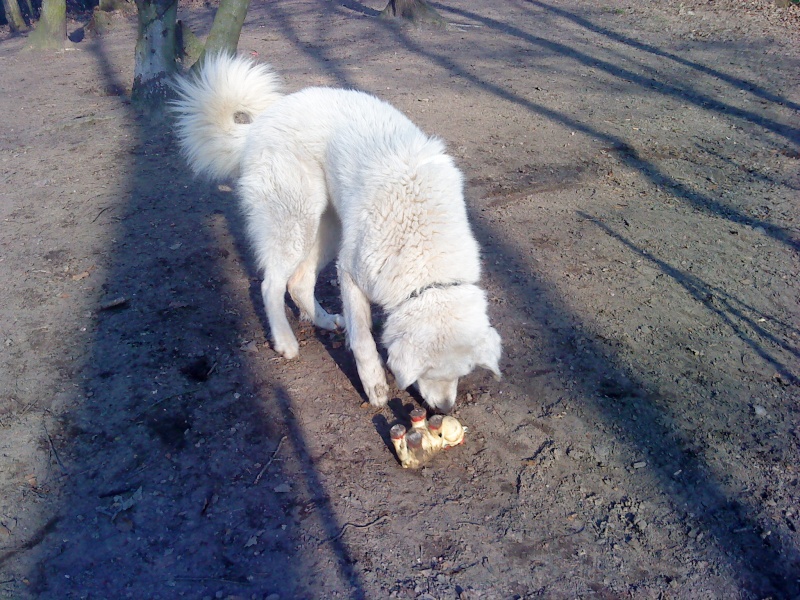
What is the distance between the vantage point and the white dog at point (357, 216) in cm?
317

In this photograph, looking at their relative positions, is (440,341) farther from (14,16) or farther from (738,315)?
(14,16)

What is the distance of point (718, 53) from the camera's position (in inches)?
404

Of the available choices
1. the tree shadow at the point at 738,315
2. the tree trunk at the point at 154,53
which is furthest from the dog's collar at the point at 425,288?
the tree trunk at the point at 154,53

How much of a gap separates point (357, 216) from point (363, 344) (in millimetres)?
707

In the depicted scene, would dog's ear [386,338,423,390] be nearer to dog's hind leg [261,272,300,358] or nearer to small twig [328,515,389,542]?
small twig [328,515,389,542]

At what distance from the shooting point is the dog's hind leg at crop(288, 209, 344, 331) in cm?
412

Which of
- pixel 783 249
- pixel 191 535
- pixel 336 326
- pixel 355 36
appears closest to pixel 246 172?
pixel 336 326

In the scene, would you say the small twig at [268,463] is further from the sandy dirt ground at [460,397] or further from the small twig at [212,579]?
the small twig at [212,579]

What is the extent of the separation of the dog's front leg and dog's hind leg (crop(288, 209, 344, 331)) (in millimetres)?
625

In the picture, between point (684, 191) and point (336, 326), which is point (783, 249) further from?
point (336, 326)

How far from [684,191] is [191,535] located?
Result: 5165 mm

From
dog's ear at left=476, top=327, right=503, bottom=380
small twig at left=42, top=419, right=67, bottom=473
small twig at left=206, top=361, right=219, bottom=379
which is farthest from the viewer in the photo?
small twig at left=206, top=361, right=219, bottom=379

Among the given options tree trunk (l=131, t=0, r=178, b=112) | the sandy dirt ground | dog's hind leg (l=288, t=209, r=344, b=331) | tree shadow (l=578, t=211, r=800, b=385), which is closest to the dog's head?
the sandy dirt ground

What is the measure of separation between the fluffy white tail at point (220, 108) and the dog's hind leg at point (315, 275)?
77cm
